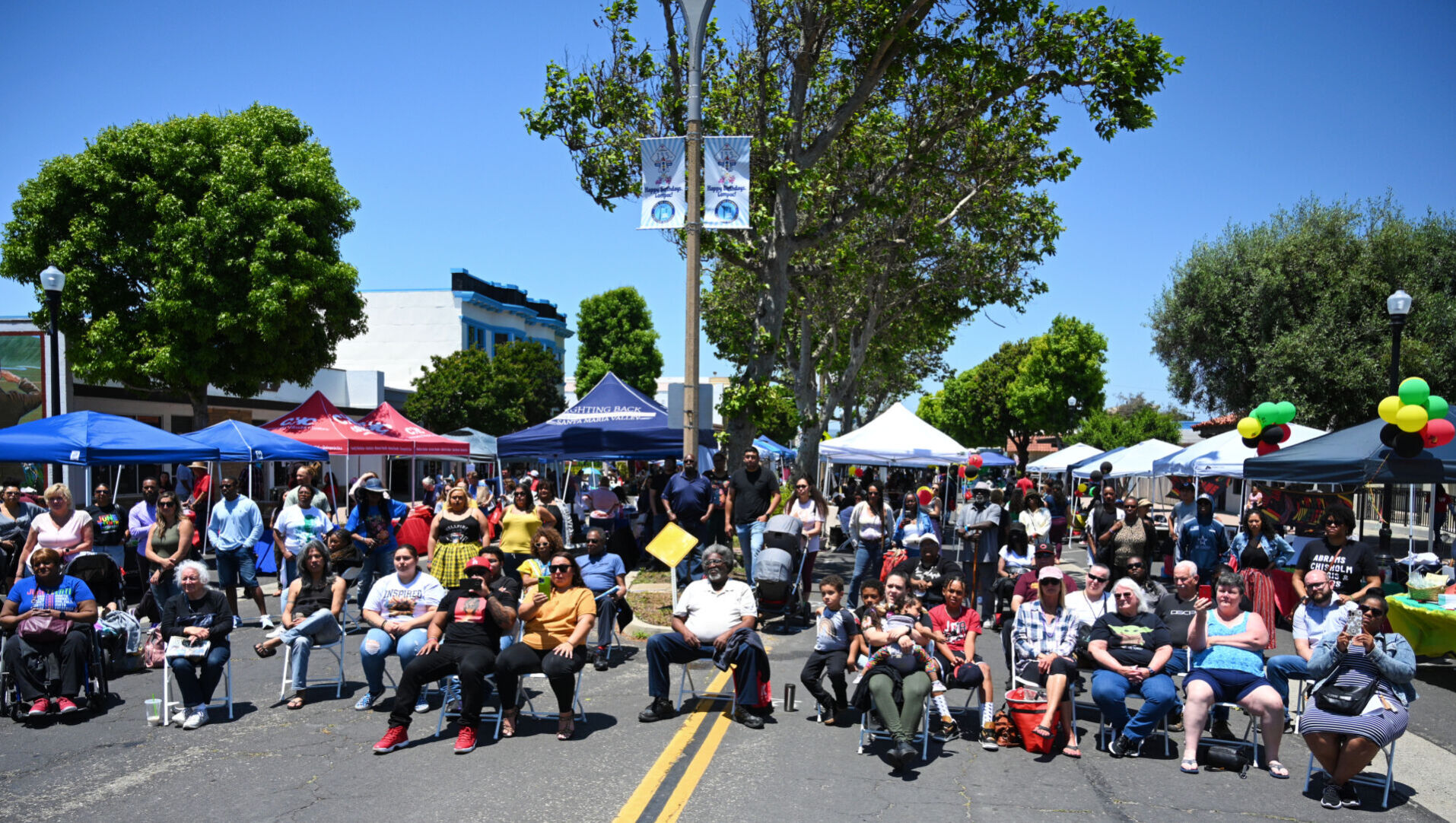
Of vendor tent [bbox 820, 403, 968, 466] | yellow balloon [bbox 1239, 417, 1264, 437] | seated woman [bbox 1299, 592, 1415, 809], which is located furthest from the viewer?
vendor tent [bbox 820, 403, 968, 466]

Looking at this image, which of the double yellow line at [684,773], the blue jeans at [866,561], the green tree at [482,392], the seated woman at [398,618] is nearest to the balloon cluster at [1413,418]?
the blue jeans at [866,561]

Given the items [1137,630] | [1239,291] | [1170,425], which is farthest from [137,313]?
[1170,425]

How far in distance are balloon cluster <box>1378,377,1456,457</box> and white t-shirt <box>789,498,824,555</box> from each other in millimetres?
6895

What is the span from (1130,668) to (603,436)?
36.1ft

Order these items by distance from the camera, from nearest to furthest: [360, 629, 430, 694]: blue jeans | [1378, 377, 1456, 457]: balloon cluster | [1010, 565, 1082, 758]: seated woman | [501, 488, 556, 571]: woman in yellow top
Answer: [1010, 565, 1082, 758]: seated woman < [360, 629, 430, 694]: blue jeans < [501, 488, 556, 571]: woman in yellow top < [1378, 377, 1456, 457]: balloon cluster

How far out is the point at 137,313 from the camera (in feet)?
77.6

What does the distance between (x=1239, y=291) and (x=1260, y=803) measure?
27685 millimetres

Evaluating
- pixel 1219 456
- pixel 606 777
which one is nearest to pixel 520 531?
pixel 606 777

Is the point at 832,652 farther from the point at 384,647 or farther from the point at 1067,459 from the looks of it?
the point at 1067,459

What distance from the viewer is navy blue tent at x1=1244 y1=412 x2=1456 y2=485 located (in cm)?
1166

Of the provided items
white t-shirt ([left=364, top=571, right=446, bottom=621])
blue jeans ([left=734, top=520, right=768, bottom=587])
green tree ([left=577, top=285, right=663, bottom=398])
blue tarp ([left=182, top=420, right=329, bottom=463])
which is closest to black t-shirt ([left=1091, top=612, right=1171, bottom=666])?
white t-shirt ([left=364, top=571, right=446, bottom=621])

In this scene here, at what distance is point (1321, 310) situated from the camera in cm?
2784

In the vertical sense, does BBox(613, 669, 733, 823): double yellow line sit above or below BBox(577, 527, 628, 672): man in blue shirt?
below

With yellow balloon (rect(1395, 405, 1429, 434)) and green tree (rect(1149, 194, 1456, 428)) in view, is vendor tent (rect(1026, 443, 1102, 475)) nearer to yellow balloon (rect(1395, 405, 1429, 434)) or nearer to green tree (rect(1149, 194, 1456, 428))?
green tree (rect(1149, 194, 1456, 428))
